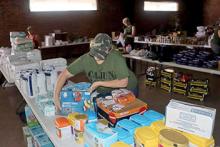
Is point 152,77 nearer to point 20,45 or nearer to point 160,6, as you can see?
point 20,45

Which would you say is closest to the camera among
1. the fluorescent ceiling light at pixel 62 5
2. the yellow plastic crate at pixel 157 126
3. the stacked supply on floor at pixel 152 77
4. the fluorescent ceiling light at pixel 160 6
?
the yellow plastic crate at pixel 157 126

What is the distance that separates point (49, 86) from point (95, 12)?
6.20 metres

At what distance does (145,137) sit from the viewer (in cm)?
103

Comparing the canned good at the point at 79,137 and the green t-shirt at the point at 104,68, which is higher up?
the green t-shirt at the point at 104,68

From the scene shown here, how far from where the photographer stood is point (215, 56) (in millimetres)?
3572

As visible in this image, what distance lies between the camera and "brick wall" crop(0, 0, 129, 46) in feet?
21.6

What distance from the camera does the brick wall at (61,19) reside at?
6570 millimetres

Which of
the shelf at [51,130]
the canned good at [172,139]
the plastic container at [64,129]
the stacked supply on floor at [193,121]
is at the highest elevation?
the stacked supply on floor at [193,121]

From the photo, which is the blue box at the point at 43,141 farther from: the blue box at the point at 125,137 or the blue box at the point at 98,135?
the blue box at the point at 125,137

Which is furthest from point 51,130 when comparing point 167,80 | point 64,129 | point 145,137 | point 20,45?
point 167,80

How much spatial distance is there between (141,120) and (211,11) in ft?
32.9

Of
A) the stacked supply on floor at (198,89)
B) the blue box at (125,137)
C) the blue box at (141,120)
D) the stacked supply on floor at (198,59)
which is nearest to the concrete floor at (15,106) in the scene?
the stacked supply on floor at (198,89)

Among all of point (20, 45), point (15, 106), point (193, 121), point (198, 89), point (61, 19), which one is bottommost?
point (15, 106)

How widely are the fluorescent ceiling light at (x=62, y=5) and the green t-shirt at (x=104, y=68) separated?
568 centimetres
